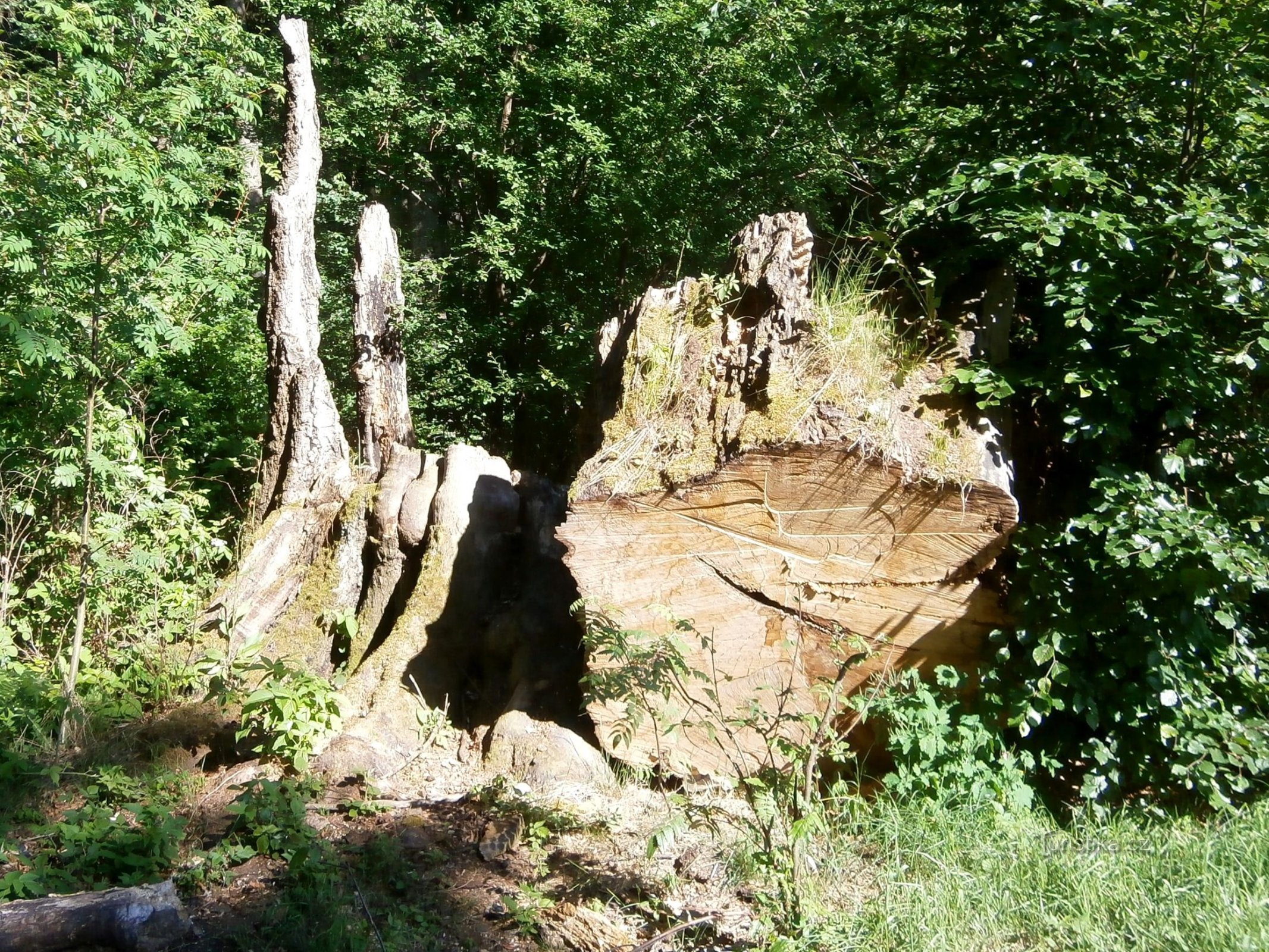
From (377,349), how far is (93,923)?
540 cm

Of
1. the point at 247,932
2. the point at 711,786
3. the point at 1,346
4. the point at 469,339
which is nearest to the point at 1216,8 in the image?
the point at 711,786

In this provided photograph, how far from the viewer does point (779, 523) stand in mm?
4883

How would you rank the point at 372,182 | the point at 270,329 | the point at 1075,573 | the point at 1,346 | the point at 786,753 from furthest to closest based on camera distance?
the point at 372,182
the point at 270,329
the point at 1,346
the point at 1075,573
the point at 786,753

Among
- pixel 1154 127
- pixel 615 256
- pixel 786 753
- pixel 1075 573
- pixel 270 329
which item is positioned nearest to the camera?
pixel 786 753

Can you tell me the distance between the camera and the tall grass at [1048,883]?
3.50 m

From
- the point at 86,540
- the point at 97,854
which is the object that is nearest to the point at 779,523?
the point at 97,854

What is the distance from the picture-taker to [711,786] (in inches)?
196

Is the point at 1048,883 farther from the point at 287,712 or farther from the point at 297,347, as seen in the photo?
the point at 297,347

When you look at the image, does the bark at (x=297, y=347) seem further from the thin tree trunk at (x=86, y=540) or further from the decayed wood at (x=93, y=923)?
the decayed wood at (x=93, y=923)

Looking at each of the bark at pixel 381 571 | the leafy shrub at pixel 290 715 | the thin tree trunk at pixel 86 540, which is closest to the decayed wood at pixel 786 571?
the leafy shrub at pixel 290 715

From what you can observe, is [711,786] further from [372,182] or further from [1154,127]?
[372,182]

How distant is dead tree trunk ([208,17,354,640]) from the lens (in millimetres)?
6699

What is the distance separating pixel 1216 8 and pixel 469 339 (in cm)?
843

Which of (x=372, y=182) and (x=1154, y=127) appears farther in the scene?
(x=372, y=182)
